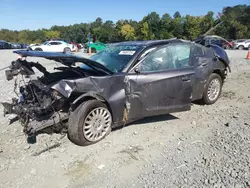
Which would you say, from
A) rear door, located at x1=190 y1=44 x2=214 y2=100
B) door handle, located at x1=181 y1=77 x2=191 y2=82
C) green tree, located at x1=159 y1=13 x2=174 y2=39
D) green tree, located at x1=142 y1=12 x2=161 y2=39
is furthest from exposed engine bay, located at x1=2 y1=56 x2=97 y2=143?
green tree, located at x1=142 y1=12 x2=161 y2=39

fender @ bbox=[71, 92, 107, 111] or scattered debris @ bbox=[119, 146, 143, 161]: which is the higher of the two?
fender @ bbox=[71, 92, 107, 111]

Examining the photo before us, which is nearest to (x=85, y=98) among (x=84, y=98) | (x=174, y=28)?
(x=84, y=98)

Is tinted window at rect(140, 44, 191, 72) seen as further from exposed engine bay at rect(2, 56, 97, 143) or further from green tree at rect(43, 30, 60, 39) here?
green tree at rect(43, 30, 60, 39)

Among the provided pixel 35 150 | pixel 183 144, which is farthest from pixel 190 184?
pixel 35 150

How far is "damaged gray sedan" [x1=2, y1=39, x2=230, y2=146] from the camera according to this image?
379 cm

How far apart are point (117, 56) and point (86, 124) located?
1.54 metres

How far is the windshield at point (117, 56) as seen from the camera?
14.9 ft

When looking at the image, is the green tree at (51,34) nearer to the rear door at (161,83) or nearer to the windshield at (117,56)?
the windshield at (117,56)

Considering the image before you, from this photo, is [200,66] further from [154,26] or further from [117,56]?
[154,26]

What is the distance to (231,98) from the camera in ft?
21.5

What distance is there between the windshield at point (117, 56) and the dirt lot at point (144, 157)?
113 cm

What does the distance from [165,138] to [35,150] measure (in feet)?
6.65

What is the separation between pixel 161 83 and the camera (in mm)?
4512

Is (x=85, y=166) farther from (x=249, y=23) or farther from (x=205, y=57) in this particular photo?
(x=249, y=23)
